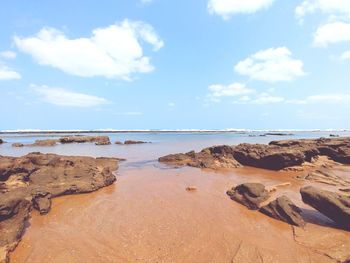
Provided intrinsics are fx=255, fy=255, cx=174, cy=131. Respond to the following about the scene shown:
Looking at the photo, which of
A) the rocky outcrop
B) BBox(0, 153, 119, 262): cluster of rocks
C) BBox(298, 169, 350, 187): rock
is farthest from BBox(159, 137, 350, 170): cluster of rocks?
BBox(0, 153, 119, 262): cluster of rocks

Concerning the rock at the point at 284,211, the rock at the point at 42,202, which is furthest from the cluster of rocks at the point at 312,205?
the rock at the point at 42,202

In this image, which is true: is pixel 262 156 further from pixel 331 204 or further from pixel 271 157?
pixel 331 204

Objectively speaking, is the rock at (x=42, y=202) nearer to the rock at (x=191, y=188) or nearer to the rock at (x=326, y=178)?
the rock at (x=191, y=188)

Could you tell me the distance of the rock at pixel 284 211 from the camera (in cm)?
707

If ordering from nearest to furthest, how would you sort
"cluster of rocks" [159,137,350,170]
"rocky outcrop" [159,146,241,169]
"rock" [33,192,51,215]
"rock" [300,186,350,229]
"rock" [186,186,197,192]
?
"rock" [300,186,350,229]
"rock" [33,192,51,215]
"rock" [186,186,197,192]
"cluster of rocks" [159,137,350,170]
"rocky outcrop" [159,146,241,169]

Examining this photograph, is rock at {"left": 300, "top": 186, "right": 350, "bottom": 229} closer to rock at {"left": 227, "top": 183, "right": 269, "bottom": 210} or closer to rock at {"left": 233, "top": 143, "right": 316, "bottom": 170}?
rock at {"left": 227, "top": 183, "right": 269, "bottom": 210}

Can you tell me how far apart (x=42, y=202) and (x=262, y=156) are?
12953mm

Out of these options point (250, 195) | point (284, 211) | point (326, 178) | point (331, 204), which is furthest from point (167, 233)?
point (326, 178)

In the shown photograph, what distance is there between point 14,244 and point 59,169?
6120mm

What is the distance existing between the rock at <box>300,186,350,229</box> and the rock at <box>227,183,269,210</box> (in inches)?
58.4

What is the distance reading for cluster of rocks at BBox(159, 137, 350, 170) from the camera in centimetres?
1603

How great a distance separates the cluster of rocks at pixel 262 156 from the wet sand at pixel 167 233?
6.35m

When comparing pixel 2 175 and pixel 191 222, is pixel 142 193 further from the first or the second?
pixel 2 175

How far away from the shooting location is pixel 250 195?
8875 millimetres
